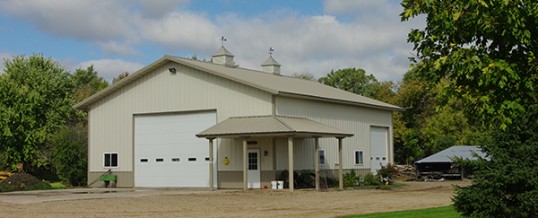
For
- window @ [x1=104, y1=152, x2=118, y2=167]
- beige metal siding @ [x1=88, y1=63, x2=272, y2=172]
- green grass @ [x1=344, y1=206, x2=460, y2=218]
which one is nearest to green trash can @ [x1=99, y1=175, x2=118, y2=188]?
beige metal siding @ [x1=88, y1=63, x2=272, y2=172]

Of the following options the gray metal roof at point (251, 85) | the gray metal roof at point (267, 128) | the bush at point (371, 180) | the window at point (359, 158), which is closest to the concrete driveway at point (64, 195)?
the gray metal roof at point (267, 128)

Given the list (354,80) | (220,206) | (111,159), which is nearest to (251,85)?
(111,159)

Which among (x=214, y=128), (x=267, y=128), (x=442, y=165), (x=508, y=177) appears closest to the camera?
(x=508, y=177)

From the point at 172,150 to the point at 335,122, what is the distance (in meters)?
8.23

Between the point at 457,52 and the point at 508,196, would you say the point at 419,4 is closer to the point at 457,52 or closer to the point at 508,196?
the point at 457,52

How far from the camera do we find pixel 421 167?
45.1 m

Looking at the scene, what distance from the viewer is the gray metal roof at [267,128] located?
28203mm

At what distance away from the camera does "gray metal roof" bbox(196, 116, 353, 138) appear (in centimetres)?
2820

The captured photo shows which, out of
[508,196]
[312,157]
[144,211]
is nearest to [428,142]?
[312,157]

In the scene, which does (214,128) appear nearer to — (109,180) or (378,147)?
(109,180)

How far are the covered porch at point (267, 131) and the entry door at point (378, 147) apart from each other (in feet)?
26.2

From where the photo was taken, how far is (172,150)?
33.6m

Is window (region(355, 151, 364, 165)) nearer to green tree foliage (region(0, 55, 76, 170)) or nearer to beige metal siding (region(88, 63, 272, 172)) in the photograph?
beige metal siding (region(88, 63, 272, 172))

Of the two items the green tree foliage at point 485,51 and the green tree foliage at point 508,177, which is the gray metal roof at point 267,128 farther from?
the green tree foliage at point 485,51
